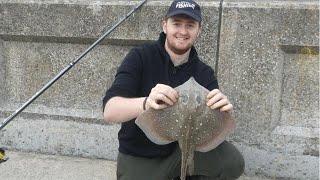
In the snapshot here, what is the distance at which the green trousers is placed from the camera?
143 inches

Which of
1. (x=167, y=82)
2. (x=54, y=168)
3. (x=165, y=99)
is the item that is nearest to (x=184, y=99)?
(x=165, y=99)

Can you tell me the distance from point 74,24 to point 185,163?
230 centimetres

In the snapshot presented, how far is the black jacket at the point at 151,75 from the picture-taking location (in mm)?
3594

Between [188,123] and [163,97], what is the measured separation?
202 mm

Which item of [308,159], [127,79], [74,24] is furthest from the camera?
[74,24]

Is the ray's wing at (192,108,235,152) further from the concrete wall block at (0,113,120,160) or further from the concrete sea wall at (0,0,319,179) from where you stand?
the concrete wall block at (0,113,120,160)

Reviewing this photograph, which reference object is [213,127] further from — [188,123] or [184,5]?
[184,5]

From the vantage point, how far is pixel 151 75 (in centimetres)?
364

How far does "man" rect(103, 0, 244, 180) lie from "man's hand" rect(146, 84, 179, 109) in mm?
595

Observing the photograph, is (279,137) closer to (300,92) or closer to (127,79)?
(300,92)

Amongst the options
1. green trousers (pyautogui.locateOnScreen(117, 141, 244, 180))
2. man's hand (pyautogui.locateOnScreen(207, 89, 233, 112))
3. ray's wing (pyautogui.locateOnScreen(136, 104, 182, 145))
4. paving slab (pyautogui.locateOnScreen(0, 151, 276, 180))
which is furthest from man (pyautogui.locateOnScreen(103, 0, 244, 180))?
paving slab (pyautogui.locateOnScreen(0, 151, 276, 180))

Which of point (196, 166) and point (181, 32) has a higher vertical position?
point (181, 32)

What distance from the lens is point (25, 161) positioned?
15.5ft

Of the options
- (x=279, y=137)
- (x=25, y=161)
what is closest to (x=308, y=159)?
(x=279, y=137)
